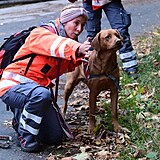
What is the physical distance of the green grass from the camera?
178 inches

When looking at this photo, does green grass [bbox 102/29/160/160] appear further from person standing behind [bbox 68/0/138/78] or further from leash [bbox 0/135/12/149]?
leash [bbox 0/135/12/149]

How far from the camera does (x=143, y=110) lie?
219 inches

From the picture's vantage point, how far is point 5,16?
567 inches

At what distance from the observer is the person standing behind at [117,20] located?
23.1ft

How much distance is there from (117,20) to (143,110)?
1.87m

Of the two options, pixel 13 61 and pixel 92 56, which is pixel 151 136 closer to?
pixel 92 56

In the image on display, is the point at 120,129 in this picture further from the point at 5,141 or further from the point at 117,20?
the point at 117,20

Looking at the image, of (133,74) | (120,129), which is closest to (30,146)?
(120,129)

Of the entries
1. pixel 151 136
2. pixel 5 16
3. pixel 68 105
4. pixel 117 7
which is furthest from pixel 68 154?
pixel 5 16

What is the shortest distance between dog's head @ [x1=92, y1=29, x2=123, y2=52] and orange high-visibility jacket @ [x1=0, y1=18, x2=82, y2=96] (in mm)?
229

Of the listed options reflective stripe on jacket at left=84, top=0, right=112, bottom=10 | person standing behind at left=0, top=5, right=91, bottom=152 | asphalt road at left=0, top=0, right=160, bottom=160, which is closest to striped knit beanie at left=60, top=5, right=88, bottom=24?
person standing behind at left=0, top=5, right=91, bottom=152

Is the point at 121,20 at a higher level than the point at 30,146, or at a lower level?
higher

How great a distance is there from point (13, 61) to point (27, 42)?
0.81 ft

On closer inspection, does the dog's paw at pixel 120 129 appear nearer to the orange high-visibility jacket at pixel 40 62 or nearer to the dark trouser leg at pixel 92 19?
the orange high-visibility jacket at pixel 40 62
